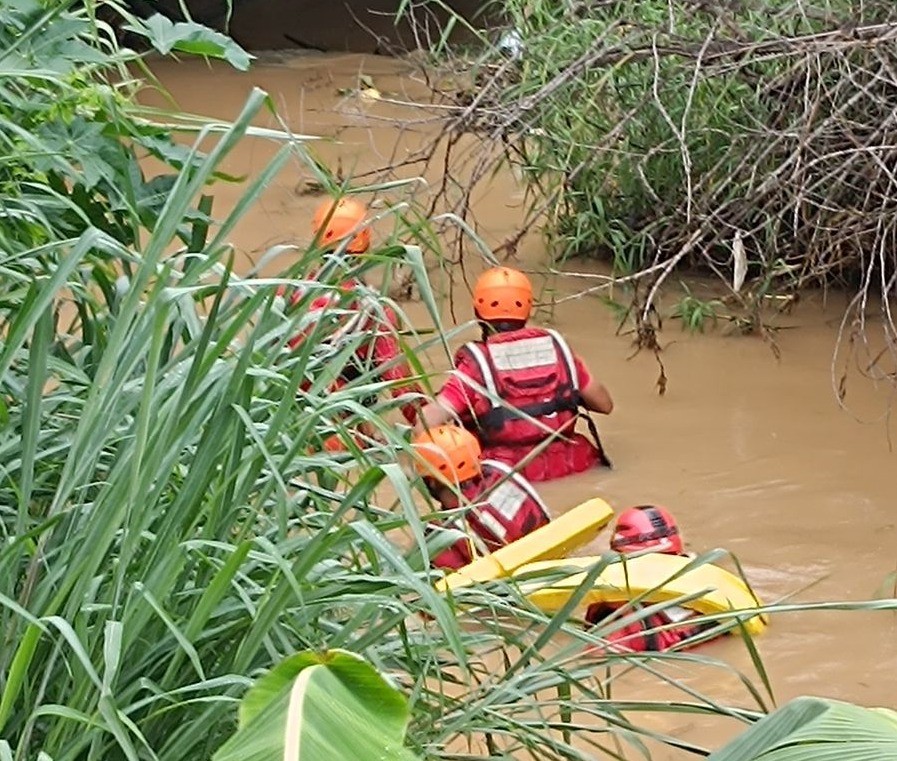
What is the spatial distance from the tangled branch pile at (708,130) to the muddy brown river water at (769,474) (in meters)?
0.24

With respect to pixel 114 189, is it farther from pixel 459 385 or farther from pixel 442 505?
pixel 459 385

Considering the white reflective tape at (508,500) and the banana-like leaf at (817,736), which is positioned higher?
the banana-like leaf at (817,736)

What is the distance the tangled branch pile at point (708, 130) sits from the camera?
16.4 feet

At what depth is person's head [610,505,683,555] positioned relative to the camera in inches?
157

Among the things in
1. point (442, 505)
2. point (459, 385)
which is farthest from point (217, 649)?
point (459, 385)

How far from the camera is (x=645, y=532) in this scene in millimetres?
4012

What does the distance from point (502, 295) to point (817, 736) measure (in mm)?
3479

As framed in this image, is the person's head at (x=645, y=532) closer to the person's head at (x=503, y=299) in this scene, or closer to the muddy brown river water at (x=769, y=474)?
the muddy brown river water at (x=769, y=474)

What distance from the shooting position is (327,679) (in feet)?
5.26

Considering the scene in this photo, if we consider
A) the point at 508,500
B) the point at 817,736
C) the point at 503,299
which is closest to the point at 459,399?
the point at 503,299

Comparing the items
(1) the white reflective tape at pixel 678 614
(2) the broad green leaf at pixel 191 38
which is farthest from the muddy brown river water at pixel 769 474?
(2) the broad green leaf at pixel 191 38

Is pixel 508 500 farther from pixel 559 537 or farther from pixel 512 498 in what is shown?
pixel 559 537

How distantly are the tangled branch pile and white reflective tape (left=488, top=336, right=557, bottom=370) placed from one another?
1.03ft

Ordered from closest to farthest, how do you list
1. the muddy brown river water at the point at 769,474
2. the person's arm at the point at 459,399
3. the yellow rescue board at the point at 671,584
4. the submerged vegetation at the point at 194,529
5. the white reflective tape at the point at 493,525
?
the submerged vegetation at the point at 194,529
the yellow rescue board at the point at 671,584
the muddy brown river water at the point at 769,474
the white reflective tape at the point at 493,525
the person's arm at the point at 459,399
